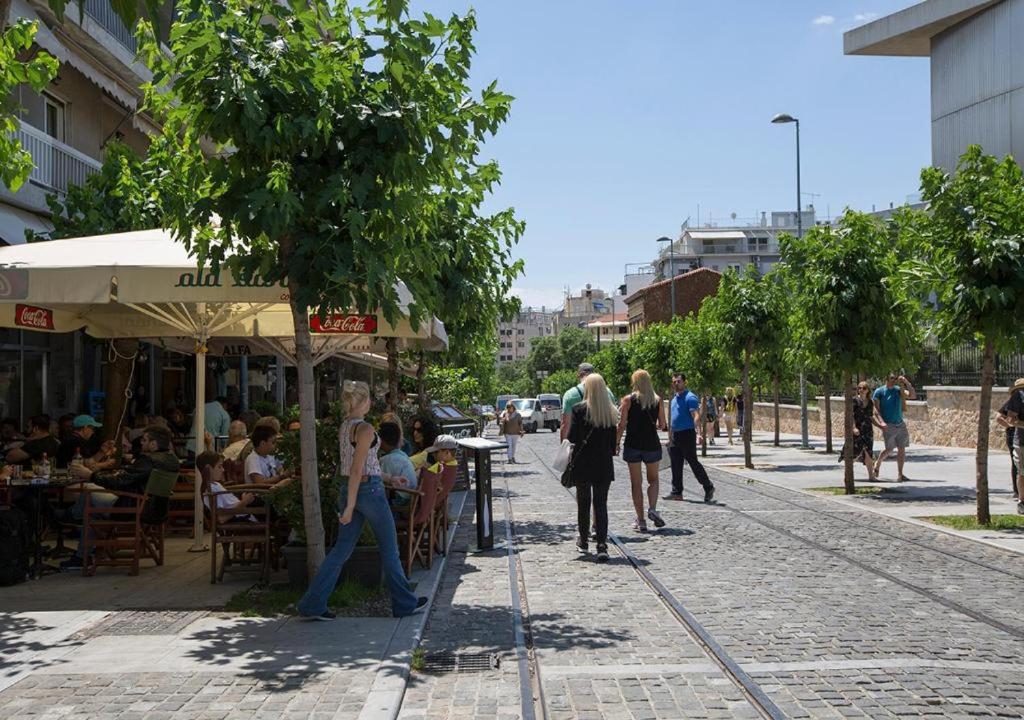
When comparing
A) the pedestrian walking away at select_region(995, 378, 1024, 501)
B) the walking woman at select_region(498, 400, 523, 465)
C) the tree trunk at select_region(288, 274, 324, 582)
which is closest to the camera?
the tree trunk at select_region(288, 274, 324, 582)

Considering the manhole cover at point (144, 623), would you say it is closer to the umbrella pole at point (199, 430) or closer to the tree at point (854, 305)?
the umbrella pole at point (199, 430)

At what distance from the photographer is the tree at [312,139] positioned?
24.6 feet

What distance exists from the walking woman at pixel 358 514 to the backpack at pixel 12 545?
10.2ft

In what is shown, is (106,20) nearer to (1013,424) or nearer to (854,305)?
(854,305)

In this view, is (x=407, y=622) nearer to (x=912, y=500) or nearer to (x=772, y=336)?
(x=912, y=500)

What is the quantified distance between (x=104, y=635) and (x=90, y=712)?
1931mm

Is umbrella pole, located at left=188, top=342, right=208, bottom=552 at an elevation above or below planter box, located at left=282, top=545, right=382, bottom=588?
above

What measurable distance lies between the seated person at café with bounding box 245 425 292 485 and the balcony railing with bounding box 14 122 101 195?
8.09 m

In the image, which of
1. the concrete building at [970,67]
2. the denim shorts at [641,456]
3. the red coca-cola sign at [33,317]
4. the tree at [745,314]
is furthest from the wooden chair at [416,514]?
the concrete building at [970,67]

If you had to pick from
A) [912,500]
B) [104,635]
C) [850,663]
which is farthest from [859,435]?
[104,635]

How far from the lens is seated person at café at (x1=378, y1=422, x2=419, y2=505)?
922 cm

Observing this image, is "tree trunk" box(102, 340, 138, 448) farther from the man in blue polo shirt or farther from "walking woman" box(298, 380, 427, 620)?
the man in blue polo shirt

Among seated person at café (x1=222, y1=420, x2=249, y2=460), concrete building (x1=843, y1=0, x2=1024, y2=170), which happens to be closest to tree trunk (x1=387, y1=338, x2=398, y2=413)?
seated person at café (x1=222, y1=420, x2=249, y2=460)

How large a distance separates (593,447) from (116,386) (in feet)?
24.2
